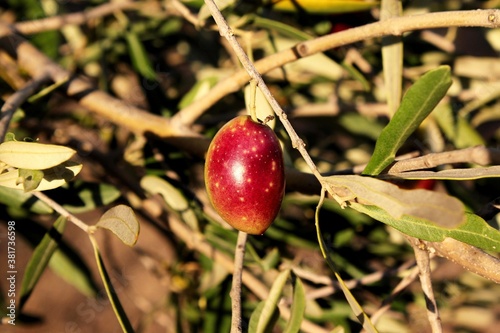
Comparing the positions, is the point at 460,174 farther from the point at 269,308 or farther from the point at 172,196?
the point at 172,196

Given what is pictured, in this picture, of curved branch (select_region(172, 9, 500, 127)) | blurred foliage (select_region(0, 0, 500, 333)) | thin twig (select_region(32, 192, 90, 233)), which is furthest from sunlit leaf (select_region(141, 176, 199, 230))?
thin twig (select_region(32, 192, 90, 233))

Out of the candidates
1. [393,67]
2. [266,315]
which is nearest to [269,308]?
[266,315]

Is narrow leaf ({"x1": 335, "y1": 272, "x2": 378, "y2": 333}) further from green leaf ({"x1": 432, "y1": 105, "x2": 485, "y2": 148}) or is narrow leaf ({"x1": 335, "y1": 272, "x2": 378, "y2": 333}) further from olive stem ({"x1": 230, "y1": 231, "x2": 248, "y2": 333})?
green leaf ({"x1": 432, "y1": 105, "x2": 485, "y2": 148})

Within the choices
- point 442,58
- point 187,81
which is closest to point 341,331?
point 442,58

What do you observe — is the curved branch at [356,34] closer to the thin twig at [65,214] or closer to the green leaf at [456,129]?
the thin twig at [65,214]

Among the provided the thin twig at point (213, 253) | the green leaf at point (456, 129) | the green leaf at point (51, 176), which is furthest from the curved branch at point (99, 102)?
the green leaf at point (456, 129)

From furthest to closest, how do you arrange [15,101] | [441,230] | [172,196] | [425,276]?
[172,196] < [15,101] < [425,276] < [441,230]
